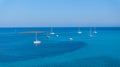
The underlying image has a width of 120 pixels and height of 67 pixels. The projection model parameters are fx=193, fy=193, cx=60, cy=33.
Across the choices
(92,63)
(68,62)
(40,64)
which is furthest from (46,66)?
(92,63)

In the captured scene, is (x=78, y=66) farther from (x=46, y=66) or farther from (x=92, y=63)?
(x=46, y=66)

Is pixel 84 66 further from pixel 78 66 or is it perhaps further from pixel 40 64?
pixel 40 64

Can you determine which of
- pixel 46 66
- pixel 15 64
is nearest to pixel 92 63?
pixel 46 66

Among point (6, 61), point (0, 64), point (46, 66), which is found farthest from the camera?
point (6, 61)

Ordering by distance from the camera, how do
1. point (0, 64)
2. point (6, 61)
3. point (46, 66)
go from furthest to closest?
point (6, 61)
point (0, 64)
point (46, 66)

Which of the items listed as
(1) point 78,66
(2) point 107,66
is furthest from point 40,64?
(2) point 107,66

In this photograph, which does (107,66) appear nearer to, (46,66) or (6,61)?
(46,66)

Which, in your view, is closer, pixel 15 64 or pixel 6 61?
pixel 15 64

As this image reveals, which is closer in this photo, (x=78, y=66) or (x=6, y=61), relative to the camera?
(x=78, y=66)
